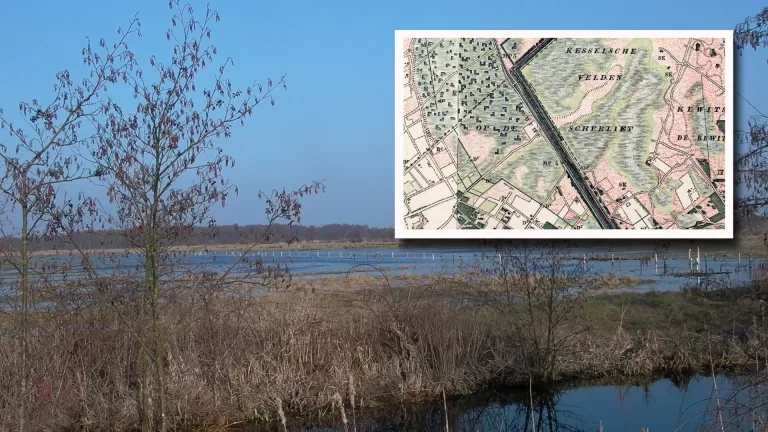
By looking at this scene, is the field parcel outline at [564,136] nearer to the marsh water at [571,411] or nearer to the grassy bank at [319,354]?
the grassy bank at [319,354]

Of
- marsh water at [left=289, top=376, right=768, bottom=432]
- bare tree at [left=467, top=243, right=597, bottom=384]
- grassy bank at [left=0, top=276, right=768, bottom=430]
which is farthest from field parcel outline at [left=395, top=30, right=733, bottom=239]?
bare tree at [left=467, top=243, right=597, bottom=384]

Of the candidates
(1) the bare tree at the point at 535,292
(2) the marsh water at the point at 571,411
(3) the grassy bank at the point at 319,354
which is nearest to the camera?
(3) the grassy bank at the point at 319,354

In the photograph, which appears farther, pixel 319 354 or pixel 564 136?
pixel 319 354

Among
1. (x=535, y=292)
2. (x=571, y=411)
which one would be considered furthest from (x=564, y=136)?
(x=571, y=411)

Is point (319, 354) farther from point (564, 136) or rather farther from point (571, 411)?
point (564, 136)

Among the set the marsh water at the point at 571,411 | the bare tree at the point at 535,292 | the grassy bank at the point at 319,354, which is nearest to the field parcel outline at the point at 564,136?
the grassy bank at the point at 319,354

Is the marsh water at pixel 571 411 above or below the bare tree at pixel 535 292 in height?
below

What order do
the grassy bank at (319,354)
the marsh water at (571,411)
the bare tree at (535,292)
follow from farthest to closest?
the bare tree at (535,292)
the marsh water at (571,411)
the grassy bank at (319,354)
